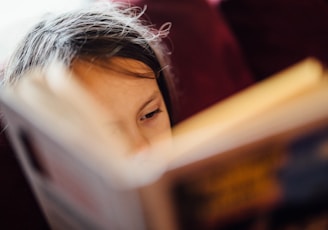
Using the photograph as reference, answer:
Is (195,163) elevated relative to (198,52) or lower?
elevated

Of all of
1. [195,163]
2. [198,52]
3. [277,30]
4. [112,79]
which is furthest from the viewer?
[277,30]

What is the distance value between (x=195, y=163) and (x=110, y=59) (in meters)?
0.40

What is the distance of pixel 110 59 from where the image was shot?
77 centimetres

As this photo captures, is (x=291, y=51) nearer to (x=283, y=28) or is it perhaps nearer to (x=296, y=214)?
(x=283, y=28)

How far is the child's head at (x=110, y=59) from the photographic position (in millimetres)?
760

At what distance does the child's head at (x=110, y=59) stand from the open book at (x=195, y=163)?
0.23m

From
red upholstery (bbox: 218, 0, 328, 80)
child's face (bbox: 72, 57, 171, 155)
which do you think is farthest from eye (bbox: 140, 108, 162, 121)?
red upholstery (bbox: 218, 0, 328, 80)

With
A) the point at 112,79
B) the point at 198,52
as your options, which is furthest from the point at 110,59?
the point at 198,52

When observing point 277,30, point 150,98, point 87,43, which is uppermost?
point 87,43

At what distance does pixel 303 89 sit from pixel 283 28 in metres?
0.78

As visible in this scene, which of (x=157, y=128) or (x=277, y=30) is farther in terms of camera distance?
(x=277, y=30)

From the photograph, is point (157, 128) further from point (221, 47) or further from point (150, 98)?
point (221, 47)

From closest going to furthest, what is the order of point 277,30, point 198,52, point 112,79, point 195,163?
point 195,163 < point 112,79 < point 198,52 < point 277,30

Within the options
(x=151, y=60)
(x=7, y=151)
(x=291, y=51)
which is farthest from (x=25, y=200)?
(x=291, y=51)
